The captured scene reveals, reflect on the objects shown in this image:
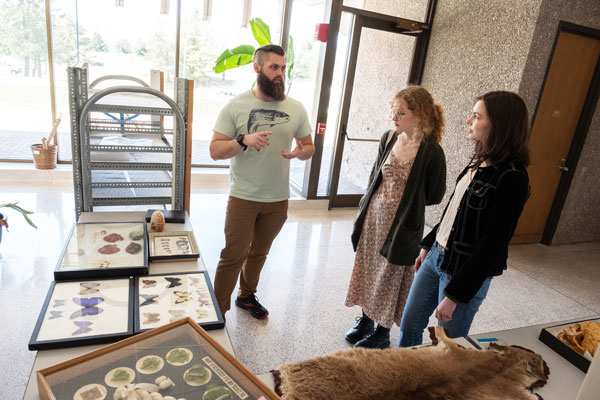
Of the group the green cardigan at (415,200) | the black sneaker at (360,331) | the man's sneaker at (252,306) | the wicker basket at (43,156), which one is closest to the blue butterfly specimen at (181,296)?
the green cardigan at (415,200)

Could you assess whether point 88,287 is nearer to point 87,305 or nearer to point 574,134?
point 87,305

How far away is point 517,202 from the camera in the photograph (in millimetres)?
1386

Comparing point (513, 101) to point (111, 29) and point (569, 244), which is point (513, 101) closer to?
point (569, 244)

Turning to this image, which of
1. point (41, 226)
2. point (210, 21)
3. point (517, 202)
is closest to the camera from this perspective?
point (517, 202)

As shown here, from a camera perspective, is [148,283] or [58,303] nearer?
[58,303]

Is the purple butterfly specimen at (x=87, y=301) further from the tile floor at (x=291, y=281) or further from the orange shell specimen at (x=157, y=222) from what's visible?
the tile floor at (x=291, y=281)

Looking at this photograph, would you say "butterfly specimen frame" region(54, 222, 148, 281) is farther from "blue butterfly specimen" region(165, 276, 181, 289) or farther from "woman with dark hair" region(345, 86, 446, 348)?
"woman with dark hair" region(345, 86, 446, 348)

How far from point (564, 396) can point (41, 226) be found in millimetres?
3810

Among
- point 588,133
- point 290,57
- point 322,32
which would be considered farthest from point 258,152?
point 588,133

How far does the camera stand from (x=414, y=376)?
1010 mm

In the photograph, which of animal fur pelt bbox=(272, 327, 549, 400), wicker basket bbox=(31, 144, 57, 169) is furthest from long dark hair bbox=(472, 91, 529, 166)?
wicker basket bbox=(31, 144, 57, 169)

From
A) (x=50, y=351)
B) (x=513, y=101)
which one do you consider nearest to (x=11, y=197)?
(x=50, y=351)

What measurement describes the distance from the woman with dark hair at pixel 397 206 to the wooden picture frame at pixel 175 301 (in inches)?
41.1

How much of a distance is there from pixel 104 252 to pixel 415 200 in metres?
1.41
